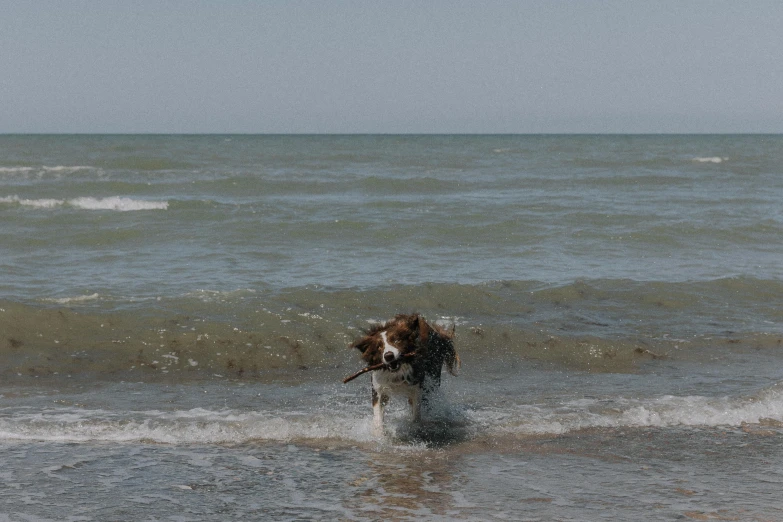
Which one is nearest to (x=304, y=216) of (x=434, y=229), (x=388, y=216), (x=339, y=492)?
(x=388, y=216)

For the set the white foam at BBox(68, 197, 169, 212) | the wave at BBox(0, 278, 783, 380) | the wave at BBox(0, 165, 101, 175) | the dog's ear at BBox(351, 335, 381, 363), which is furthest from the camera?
the wave at BBox(0, 165, 101, 175)

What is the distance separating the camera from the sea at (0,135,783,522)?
20.0 feet

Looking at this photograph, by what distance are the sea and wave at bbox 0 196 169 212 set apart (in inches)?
9.5

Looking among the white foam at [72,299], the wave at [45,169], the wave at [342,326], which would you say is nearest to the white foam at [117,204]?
the white foam at [72,299]

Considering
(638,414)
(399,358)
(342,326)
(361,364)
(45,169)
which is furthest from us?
(45,169)

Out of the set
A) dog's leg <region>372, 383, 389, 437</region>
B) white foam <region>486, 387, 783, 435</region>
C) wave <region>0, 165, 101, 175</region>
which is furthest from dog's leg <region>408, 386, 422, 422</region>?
wave <region>0, 165, 101, 175</region>

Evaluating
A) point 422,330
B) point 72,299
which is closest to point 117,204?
point 72,299

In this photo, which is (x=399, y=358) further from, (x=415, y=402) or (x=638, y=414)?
(x=638, y=414)

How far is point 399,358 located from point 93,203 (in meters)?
18.0

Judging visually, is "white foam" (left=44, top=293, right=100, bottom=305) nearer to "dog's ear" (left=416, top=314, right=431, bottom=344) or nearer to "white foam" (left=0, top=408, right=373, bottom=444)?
"white foam" (left=0, top=408, right=373, bottom=444)

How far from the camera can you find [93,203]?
76.7ft

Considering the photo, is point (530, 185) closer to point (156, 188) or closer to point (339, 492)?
point (156, 188)

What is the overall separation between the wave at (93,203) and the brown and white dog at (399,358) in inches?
608

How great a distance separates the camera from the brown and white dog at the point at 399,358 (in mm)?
7367
